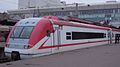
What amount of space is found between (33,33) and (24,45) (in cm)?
97

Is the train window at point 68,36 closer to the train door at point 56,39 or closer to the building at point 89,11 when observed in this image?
the train door at point 56,39

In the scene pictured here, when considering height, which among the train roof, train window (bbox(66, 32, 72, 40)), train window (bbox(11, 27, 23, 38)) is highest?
the train roof

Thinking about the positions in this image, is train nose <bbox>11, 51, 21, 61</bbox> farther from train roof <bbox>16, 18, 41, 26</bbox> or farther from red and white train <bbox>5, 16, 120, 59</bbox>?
train roof <bbox>16, 18, 41, 26</bbox>

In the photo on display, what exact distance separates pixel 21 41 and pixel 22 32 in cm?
94

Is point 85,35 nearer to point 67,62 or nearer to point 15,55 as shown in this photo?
point 15,55

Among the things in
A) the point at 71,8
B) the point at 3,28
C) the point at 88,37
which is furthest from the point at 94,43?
the point at 71,8

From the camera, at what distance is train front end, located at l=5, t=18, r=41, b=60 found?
17.5m

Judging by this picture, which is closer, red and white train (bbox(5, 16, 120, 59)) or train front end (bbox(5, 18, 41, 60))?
train front end (bbox(5, 18, 41, 60))

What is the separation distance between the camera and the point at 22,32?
61.7 ft

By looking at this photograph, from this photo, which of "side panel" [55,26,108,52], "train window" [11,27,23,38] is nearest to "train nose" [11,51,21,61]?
"train window" [11,27,23,38]

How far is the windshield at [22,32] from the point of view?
1833cm

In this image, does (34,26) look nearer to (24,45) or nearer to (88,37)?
(24,45)

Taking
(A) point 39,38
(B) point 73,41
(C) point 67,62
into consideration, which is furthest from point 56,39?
(C) point 67,62

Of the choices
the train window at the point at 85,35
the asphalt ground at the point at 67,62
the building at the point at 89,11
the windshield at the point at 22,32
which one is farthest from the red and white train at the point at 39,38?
the building at the point at 89,11
